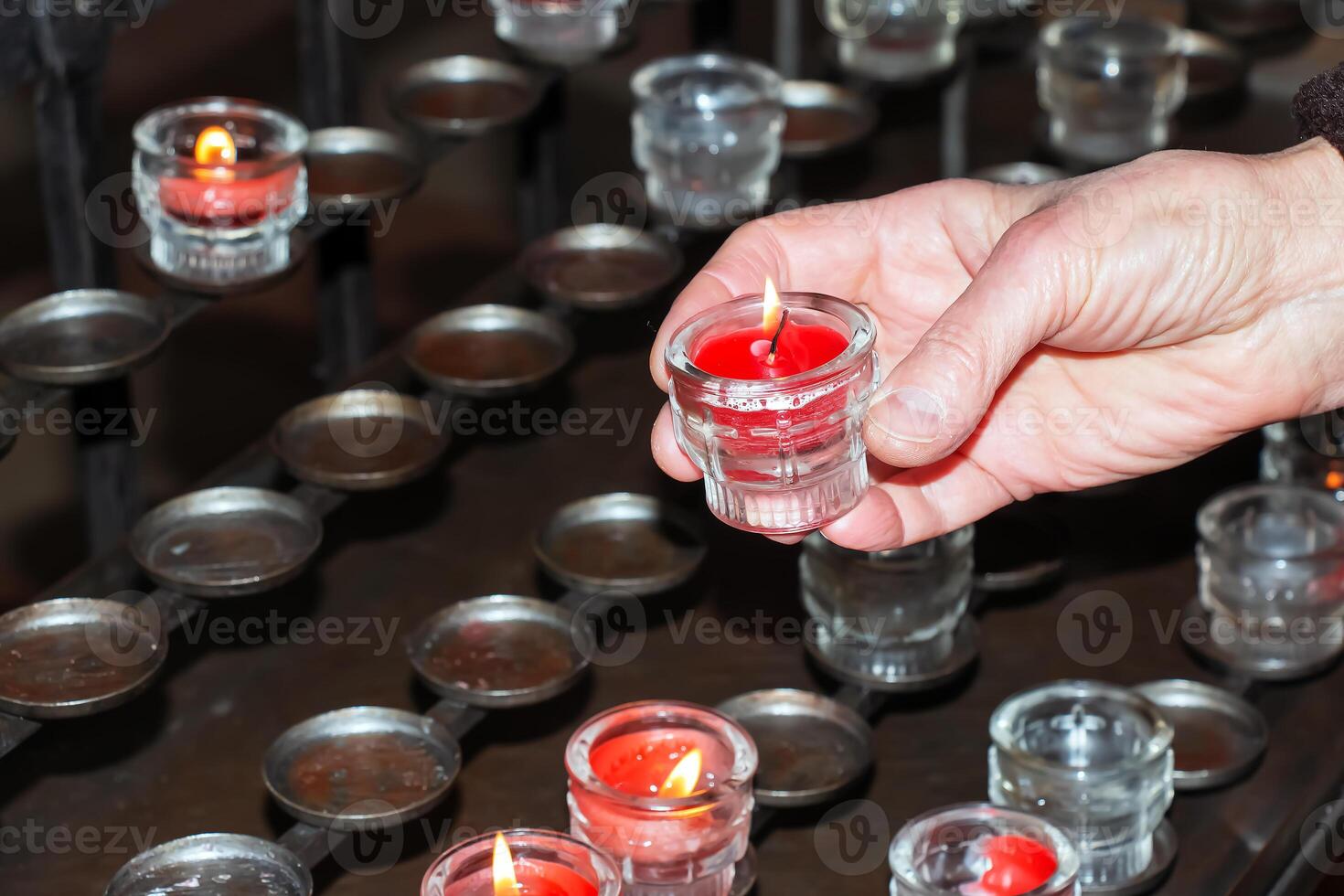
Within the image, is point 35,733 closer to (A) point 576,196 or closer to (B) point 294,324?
(A) point 576,196

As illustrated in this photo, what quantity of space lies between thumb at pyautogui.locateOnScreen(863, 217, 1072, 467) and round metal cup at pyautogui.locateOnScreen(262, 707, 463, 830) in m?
0.40

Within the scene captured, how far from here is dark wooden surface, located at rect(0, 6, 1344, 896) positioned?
1342 mm

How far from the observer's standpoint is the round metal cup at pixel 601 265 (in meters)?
1.84

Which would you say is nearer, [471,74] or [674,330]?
[674,330]

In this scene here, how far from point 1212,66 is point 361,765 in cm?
149

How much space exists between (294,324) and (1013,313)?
2173mm

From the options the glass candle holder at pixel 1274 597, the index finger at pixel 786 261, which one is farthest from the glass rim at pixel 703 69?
the glass candle holder at pixel 1274 597

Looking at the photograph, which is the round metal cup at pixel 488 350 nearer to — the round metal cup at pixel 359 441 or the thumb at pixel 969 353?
the round metal cup at pixel 359 441

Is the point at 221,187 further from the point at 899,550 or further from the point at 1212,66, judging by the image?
the point at 1212,66

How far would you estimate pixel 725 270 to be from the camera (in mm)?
1340

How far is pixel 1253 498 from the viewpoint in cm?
160

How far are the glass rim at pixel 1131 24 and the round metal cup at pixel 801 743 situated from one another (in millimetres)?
955

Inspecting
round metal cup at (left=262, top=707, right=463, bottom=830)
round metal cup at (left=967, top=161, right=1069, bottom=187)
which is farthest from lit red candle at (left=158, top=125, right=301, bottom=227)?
round metal cup at (left=967, top=161, right=1069, bottom=187)

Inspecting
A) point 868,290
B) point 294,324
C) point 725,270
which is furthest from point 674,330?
point 294,324
